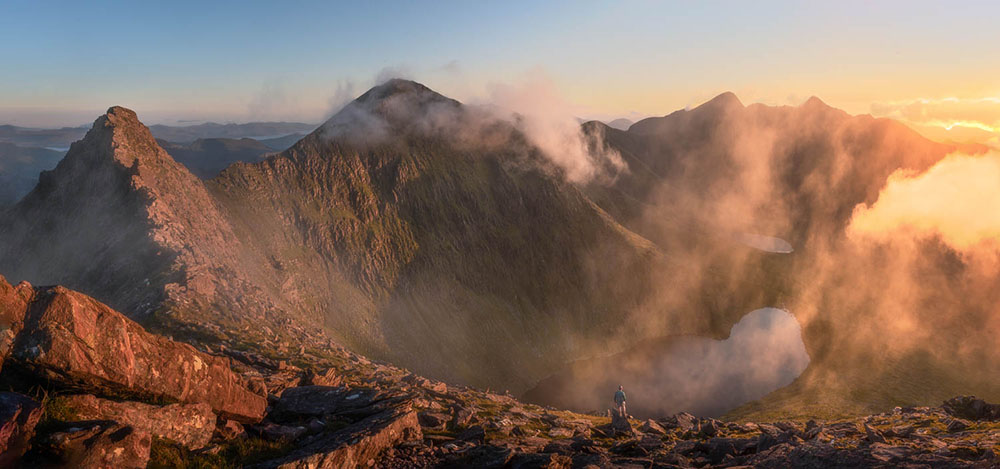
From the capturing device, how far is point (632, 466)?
870 inches

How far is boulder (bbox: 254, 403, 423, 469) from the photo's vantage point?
17.4 metres

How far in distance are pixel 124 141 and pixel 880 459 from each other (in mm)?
97321

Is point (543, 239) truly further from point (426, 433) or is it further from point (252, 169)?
point (426, 433)

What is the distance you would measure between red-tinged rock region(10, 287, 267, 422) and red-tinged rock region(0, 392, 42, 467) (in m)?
1.60

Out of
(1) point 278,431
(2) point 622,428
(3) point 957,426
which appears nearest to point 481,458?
(1) point 278,431

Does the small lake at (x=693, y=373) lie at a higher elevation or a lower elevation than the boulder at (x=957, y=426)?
lower

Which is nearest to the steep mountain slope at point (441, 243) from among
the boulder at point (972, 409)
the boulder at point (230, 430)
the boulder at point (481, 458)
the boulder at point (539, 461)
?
the boulder at point (230, 430)

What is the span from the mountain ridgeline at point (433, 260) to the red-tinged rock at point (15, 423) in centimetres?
3287

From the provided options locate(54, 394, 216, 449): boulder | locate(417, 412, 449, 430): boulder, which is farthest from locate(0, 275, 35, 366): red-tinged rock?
locate(417, 412, 449, 430): boulder

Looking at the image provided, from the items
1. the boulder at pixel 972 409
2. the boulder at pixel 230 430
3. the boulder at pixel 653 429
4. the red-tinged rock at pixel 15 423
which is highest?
the red-tinged rock at pixel 15 423

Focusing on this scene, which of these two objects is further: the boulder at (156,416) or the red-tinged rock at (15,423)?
the boulder at (156,416)

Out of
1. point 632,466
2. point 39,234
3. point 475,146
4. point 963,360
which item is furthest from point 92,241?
point 963,360

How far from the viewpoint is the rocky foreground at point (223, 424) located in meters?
14.5

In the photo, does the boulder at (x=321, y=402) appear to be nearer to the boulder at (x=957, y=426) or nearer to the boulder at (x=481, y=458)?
the boulder at (x=481, y=458)
